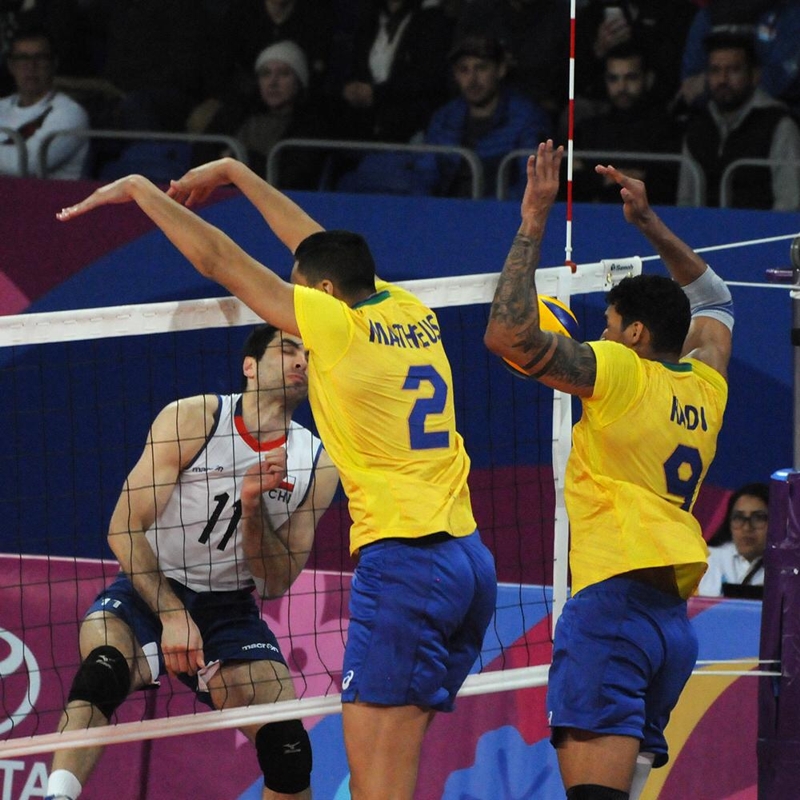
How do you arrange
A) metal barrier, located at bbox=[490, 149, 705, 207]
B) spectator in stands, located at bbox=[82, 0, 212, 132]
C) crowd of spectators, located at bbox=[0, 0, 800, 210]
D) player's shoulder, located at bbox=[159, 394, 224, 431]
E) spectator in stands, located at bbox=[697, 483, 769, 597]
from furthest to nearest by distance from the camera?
spectator in stands, located at bbox=[82, 0, 212, 132] < crowd of spectators, located at bbox=[0, 0, 800, 210] < metal barrier, located at bbox=[490, 149, 705, 207] < spectator in stands, located at bbox=[697, 483, 769, 597] < player's shoulder, located at bbox=[159, 394, 224, 431]

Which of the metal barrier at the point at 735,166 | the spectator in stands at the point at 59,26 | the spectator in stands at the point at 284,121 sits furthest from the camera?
the spectator in stands at the point at 59,26

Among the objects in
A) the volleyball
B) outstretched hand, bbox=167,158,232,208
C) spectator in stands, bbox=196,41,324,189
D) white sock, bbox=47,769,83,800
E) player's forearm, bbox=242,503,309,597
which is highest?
spectator in stands, bbox=196,41,324,189

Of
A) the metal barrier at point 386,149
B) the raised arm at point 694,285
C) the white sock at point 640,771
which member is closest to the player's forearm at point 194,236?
the raised arm at point 694,285

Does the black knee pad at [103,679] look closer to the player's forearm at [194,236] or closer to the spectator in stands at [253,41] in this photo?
the player's forearm at [194,236]

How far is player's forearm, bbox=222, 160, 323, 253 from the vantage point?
5.83 metres

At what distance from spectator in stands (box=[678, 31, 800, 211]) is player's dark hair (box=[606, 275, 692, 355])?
392cm

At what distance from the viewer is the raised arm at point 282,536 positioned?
5.87m

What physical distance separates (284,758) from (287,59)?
18.3 feet

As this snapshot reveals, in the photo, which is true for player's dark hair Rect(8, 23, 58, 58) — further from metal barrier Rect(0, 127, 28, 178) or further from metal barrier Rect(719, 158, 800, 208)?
metal barrier Rect(719, 158, 800, 208)

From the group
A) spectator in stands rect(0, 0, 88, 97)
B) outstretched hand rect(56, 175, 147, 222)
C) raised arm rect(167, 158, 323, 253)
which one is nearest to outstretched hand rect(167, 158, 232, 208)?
raised arm rect(167, 158, 323, 253)

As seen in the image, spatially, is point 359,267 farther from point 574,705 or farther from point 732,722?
point 732,722

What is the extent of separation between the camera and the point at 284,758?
571 cm

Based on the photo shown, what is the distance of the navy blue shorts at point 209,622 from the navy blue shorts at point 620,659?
46.4 inches

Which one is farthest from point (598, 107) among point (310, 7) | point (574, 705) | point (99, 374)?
point (574, 705)
